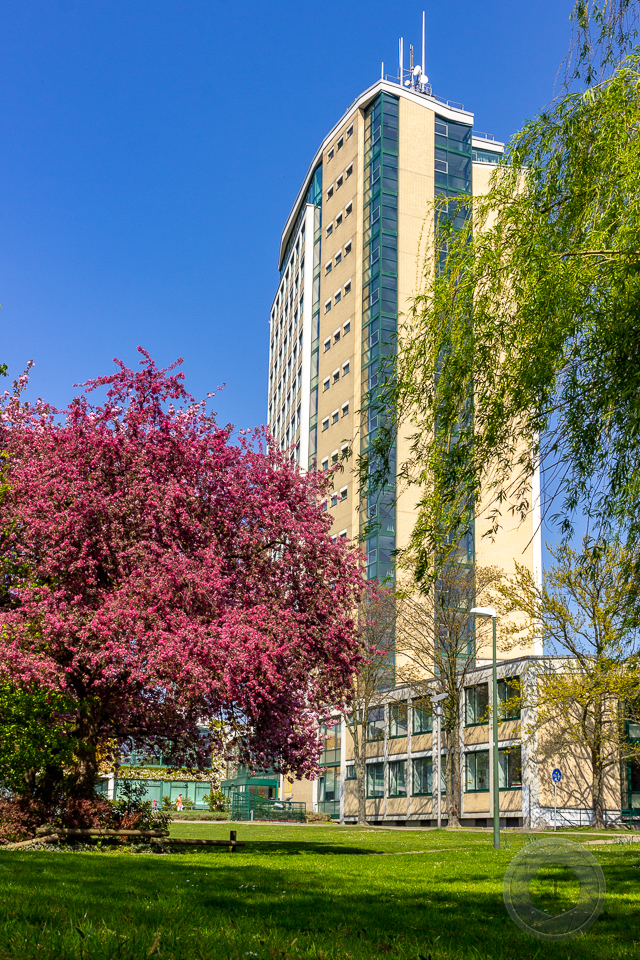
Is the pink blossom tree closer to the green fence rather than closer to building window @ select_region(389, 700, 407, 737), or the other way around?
building window @ select_region(389, 700, 407, 737)

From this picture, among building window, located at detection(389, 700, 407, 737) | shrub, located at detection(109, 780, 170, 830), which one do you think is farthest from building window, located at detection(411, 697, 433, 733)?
shrub, located at detection(109, 780, 170, 830)

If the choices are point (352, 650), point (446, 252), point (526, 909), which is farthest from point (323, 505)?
point (526, 909)

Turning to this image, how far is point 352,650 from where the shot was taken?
21.1 meters

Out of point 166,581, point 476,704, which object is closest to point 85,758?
point 166,581

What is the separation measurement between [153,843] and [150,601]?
4.60 metres

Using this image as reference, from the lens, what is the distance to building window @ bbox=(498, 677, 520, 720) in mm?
41312

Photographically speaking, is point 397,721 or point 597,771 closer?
point 597,771

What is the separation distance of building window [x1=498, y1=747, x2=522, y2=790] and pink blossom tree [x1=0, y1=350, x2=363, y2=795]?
983 inches

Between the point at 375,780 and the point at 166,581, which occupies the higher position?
the point at 166,581

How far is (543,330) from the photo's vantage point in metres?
9.74

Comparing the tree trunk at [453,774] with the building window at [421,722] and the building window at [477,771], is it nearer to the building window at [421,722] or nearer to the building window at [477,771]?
the building window at [477,771]

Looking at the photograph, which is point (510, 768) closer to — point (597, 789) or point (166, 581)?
point (597, 789)

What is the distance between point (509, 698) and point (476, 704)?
6.83 m

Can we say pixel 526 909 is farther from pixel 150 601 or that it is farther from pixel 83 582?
pixel 83 582
